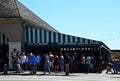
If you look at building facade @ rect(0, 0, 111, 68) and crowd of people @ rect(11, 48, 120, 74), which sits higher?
building facade @ rect(0, 0, 111, 68)

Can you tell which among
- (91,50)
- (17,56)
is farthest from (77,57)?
(17,56)

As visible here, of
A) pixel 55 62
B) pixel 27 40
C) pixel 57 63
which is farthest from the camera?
pixel 27 40

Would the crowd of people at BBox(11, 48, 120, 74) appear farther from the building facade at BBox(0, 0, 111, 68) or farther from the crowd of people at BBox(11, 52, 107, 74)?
the building facade at BBox(0, 0, 111, 68)

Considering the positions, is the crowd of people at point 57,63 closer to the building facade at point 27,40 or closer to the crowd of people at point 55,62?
the crowd of people at point 55,62

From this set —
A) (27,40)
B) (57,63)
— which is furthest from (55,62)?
(27,40)

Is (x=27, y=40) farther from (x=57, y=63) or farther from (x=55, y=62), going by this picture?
(x=57, y=63)

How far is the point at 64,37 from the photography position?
124 ft

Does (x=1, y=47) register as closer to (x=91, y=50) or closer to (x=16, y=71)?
(x=16, y=71)

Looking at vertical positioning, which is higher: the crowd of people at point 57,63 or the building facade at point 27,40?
the building facade at point 27,40

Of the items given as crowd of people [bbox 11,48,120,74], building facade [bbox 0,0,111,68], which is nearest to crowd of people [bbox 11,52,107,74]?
crowd of people [bbox 11,48,120,74]

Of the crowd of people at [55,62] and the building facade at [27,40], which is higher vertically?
the building facade at [27,40]

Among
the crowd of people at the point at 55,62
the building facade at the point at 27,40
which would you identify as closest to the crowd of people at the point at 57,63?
the crowd of people at the point at 55,62

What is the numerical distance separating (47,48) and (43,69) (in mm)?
2638

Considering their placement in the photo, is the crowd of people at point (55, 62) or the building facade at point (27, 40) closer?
the crowd of people at point (55, 62)
